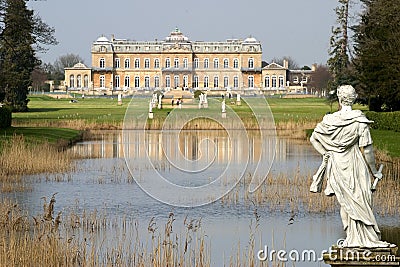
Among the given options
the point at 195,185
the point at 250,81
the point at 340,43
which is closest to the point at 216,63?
the point at 250,81

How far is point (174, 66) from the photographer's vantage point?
106m

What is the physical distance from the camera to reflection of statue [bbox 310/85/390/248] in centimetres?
547

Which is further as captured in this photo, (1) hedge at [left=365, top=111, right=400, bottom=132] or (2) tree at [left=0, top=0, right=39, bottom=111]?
(1) hedge at [left=365, top=111, right=400, bottom=132]

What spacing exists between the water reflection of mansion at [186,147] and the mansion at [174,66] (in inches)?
2877

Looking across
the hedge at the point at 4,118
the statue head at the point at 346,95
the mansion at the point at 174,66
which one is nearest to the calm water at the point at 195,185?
the hedge at the point at 4,118

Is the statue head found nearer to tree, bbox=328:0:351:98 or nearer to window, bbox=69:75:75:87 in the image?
tree, bbox=328:0:351:98

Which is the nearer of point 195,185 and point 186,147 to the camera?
point 195,185

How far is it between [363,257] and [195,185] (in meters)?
9.89

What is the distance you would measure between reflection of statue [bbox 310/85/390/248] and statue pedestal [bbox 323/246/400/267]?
2.0 inches

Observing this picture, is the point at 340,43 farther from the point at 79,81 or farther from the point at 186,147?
the point at 79,81

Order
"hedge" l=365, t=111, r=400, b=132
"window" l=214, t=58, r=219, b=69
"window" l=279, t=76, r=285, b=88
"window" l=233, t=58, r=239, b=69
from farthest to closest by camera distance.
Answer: "window" l=279, t=76, r=285, b=88, "window" l=214, t=58, r=219, b=69, "window" l=233, t=58, r=239, b=69, "hedge" l=365, t=111, r=400, b=132

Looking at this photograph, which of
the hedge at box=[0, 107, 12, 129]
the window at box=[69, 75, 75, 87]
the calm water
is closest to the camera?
the calm water

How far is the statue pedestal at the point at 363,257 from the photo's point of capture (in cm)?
540

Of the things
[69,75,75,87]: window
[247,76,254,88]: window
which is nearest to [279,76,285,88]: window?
[247,76,254,88]: window
